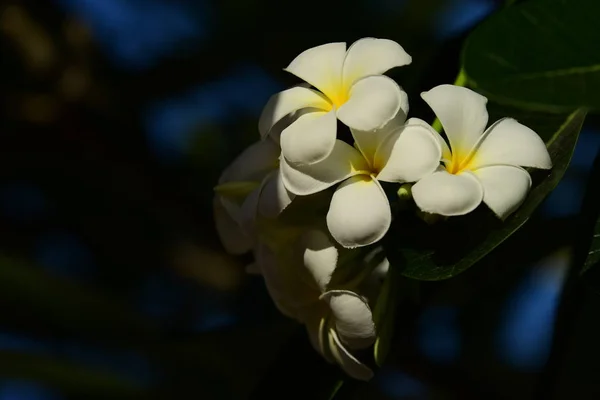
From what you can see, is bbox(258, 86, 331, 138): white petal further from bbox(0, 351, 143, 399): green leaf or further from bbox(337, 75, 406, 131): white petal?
bbox(0, 351, 143, 399): green leaf

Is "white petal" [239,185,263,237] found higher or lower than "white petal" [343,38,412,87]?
lower

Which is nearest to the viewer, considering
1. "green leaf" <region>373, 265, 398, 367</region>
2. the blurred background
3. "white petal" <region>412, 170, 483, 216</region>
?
"white petal" <region>412, 170, 483, 216</region>

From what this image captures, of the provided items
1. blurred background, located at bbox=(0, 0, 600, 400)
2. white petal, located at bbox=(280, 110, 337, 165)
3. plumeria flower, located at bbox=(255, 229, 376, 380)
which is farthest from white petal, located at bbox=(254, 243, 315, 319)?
blurred background, located at bbox=(0, 0, 600, 400)

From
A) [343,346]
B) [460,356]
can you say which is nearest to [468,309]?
[460,356]

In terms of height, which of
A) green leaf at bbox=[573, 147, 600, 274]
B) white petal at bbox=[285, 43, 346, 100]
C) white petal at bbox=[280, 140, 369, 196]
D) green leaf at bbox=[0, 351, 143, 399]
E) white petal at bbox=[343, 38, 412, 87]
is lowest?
green leaf at bbox=[573, 147, 600, 274]

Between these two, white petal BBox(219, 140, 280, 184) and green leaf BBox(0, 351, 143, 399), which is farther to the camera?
green leaf BBox(0, 351, 143, 399)

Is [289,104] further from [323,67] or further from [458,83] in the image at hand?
[458,83]

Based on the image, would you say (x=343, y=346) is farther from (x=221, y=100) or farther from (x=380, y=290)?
(x=221, y=100)

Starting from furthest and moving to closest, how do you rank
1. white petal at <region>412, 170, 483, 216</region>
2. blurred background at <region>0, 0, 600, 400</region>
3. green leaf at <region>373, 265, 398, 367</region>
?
blurred background at <region>0, 0, 600, 400</region> < green leaf at <region>373, 265, 398, 367</region> < white petal at <region>412, 170, 483, 216</region>

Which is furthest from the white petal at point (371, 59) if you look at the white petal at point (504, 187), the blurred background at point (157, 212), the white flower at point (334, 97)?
the blurred background at point (157, 212)
